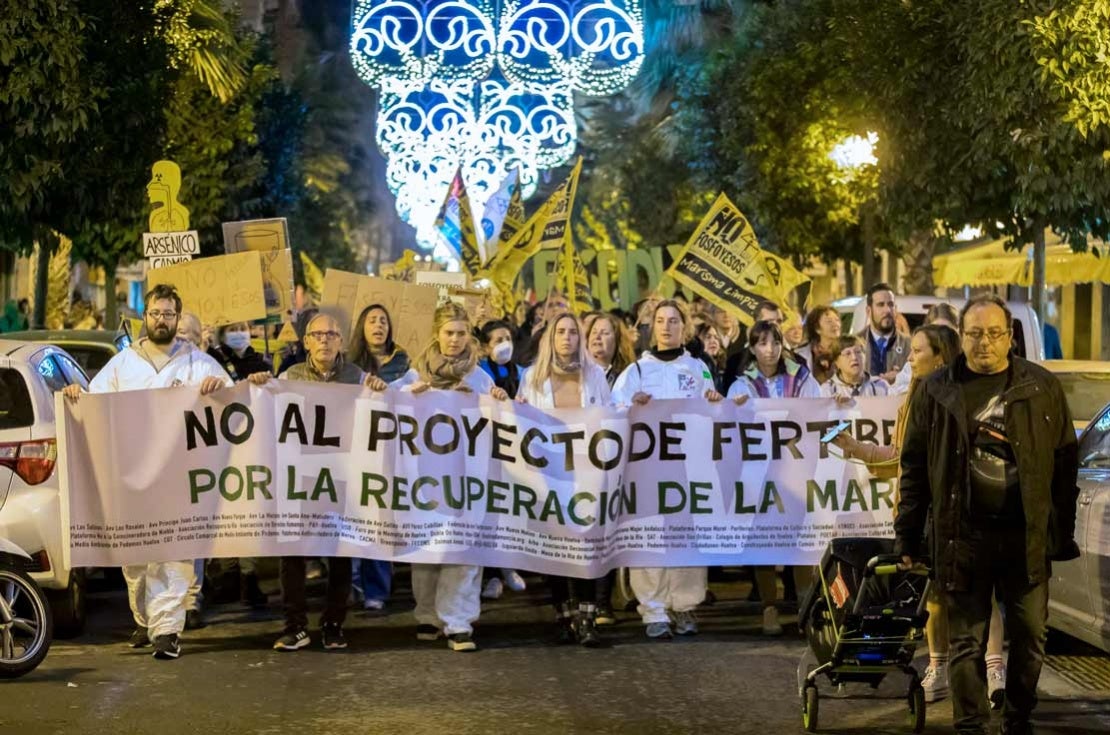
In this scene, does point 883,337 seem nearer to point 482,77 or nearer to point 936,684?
point 936,684

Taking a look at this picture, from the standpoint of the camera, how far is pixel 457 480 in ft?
32.8

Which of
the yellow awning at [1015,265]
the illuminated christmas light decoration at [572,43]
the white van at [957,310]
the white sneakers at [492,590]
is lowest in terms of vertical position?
the white sneakers at [492,590]

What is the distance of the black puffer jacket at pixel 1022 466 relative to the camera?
6.79m

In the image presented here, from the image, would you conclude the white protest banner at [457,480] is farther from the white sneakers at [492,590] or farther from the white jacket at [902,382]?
the white sneakers at [492,590]

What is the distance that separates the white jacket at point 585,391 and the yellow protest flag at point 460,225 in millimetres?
10293

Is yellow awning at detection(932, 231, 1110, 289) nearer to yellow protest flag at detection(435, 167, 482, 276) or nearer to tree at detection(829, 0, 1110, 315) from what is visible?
tree at detection(829, 0, 1110, 315)

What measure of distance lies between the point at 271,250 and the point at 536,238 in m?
5.78

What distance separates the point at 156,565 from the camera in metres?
9.56

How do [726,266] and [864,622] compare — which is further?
[726,266]

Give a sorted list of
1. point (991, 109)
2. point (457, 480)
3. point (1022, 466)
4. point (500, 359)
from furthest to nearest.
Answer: point (991, 109) < point (500, 359) < point (457, 480) < point (1022, 466)

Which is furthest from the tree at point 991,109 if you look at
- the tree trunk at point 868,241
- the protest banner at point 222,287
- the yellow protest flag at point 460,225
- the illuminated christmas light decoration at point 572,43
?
the protest banner at point 222,287

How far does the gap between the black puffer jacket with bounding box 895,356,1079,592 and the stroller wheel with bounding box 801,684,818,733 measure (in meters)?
1.02

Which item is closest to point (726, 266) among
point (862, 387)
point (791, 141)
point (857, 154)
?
point (862, 387)

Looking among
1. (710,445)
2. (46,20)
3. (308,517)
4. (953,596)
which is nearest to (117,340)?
(46,20)
